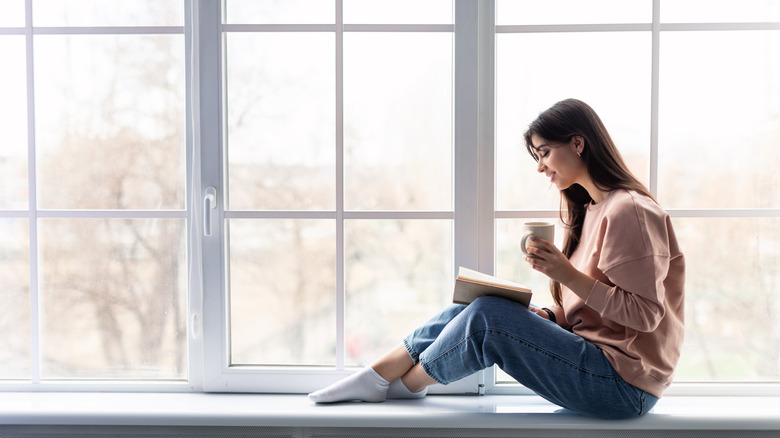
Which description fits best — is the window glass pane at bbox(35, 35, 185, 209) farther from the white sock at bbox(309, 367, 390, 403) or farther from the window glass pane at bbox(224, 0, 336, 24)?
the white sock at bbox(309, 367, 390, 403)

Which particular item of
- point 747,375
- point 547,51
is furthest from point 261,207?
point 747,375

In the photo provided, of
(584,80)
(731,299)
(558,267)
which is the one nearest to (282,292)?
(558,267)

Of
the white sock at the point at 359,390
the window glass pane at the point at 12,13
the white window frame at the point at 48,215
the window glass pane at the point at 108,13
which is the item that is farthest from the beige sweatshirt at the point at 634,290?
the window glass pane at the point at 12,13

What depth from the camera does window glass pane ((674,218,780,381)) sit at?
5.85 feet

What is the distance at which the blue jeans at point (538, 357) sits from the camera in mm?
1445

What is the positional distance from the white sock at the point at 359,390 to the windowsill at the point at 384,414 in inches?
0.9

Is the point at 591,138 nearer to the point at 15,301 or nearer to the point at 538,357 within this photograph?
the point at 538,357

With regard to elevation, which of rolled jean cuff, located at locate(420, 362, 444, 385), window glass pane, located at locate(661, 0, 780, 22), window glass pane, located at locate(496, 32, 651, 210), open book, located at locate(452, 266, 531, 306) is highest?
window glass pane, located at locate(661, 0, 780, 22)

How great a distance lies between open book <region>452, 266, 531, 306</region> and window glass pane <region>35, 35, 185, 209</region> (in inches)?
37.6

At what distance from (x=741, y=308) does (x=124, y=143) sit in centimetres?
209

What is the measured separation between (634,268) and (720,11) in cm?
96

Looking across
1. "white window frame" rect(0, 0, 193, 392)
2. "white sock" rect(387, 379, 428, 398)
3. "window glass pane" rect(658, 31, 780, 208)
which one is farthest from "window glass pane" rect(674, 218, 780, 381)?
"white window frame" rect(0, 0, 193, 392)

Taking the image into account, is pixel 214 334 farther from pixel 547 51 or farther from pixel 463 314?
pixel 547 51

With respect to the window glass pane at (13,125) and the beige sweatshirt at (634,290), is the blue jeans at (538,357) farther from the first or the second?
the window glass pane at (13,125)
